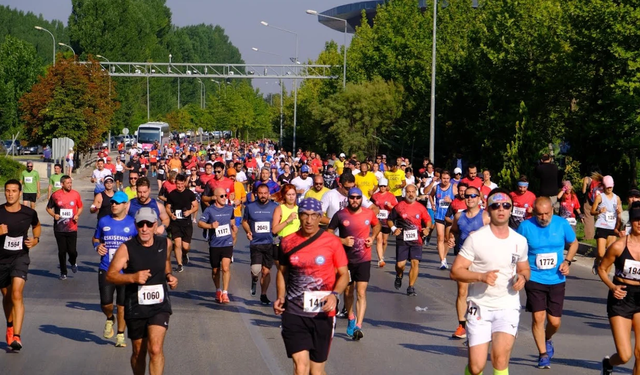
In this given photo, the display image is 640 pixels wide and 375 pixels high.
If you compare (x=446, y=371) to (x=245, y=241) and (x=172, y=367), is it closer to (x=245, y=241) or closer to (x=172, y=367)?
(x=172, y=367)

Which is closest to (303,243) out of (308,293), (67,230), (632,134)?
(308,293)

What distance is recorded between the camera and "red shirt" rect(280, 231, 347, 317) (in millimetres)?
7586

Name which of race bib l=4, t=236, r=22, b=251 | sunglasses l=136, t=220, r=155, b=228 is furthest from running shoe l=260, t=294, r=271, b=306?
sunglasses l=136, t=220, r=155, b=228

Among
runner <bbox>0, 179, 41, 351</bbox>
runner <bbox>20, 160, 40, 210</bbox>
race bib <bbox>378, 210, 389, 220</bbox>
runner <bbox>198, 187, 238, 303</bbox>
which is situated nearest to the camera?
runner <bbox>0, 179, 41, 351</bbox>

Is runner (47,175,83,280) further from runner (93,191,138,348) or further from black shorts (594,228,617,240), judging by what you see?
black shorts (594,228,617,240)

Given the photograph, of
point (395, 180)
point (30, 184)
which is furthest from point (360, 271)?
point (30, 184)

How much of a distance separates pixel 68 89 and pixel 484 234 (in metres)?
49.5

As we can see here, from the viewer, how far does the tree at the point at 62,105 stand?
177ft

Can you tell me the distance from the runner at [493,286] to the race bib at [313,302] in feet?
3.25

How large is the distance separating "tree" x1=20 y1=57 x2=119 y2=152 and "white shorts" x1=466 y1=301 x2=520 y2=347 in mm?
48688

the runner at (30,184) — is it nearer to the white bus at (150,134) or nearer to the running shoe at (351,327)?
the running shoe at (351,327)

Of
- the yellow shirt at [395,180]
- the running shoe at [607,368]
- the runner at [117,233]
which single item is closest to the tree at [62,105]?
the yellow shirt at [395,180]

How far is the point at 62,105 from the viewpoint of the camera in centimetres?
5409

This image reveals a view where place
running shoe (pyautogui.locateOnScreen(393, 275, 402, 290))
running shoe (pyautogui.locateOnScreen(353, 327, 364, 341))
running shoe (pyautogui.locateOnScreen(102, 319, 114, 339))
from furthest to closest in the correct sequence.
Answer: running shoe (pyautogui.locateOnScreen(393, 275, 402, 290)), running shoe (pyautogui.locateOnScreen(353, 327, 364, 341)), running shoe (pyautogui.locateOnScreen(102, 319, 114, 339))
